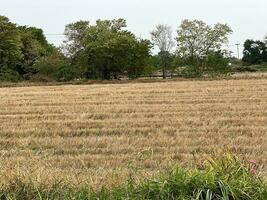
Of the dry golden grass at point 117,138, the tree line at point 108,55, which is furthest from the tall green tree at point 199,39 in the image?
the dry golden grass at point 117,138

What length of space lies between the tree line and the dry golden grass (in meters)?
39.5

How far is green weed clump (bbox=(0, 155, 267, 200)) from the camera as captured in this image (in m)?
3.82

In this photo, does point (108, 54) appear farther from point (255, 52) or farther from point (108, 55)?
point (255, 52)

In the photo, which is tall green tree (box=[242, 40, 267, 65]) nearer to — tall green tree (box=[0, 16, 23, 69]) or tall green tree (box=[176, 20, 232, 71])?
tall green tree (box=[176, 20, 232, 71])

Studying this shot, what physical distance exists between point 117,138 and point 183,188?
7.37 meters

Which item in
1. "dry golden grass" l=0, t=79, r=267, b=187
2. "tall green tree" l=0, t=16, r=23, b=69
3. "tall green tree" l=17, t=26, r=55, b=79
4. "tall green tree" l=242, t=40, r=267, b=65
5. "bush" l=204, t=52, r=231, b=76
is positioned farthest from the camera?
"tall green tree" l=242, t=40, r=267, b=65

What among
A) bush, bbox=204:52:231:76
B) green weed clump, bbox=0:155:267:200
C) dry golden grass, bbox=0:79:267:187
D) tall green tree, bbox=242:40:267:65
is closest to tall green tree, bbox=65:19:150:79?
bush, bbox=204:52:231:76

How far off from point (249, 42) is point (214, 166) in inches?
3580

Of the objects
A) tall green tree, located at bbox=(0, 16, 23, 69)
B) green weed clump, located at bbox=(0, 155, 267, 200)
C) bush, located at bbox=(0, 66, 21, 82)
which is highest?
tall green tree, located at bbox=(0, 16, 23, 69)

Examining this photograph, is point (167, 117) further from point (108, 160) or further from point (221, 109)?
point (108, 160)

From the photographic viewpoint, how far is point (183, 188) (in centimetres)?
389

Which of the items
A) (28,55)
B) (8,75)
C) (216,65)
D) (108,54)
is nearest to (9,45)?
(8,75)

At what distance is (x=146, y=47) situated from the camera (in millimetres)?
61969

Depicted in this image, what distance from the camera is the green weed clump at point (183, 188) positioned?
12.5ft
